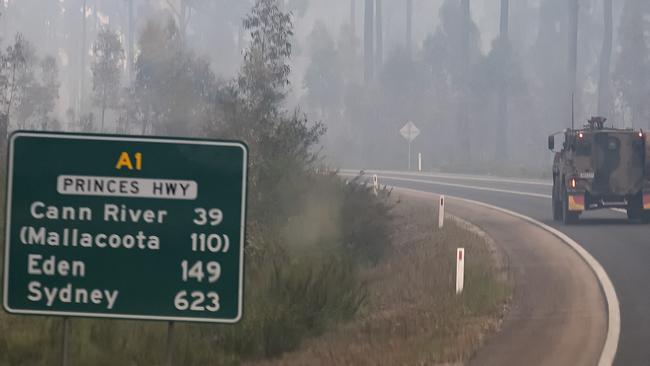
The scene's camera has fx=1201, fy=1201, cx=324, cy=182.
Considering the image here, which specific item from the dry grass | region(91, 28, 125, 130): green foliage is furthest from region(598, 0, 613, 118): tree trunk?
the dry grass

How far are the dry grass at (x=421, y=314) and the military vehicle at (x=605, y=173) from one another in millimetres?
5569

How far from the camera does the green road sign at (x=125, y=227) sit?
6289mm

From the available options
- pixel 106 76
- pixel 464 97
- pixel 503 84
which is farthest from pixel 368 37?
pixel 106 76

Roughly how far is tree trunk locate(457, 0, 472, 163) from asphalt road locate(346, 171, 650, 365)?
2227cm

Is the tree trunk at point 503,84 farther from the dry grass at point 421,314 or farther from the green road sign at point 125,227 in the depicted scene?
the green road sign at point 125,227

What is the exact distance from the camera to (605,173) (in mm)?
29000

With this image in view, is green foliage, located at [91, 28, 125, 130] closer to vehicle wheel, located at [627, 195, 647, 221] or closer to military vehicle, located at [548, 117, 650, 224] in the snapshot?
military vehicle, located at [548, 117, 650, 224]

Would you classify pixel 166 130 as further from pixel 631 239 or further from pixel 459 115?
pixel 459 115

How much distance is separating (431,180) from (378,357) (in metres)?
42.5

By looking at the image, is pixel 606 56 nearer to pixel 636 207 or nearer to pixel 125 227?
pixel 636 207

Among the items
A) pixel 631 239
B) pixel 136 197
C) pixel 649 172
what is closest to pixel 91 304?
pixel 136 197

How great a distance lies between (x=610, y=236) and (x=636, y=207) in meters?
3.79

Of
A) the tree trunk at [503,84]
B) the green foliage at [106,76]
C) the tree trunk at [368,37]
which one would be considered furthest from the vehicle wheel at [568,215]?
the tree trunk at [368,37]

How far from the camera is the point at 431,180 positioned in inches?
2149
